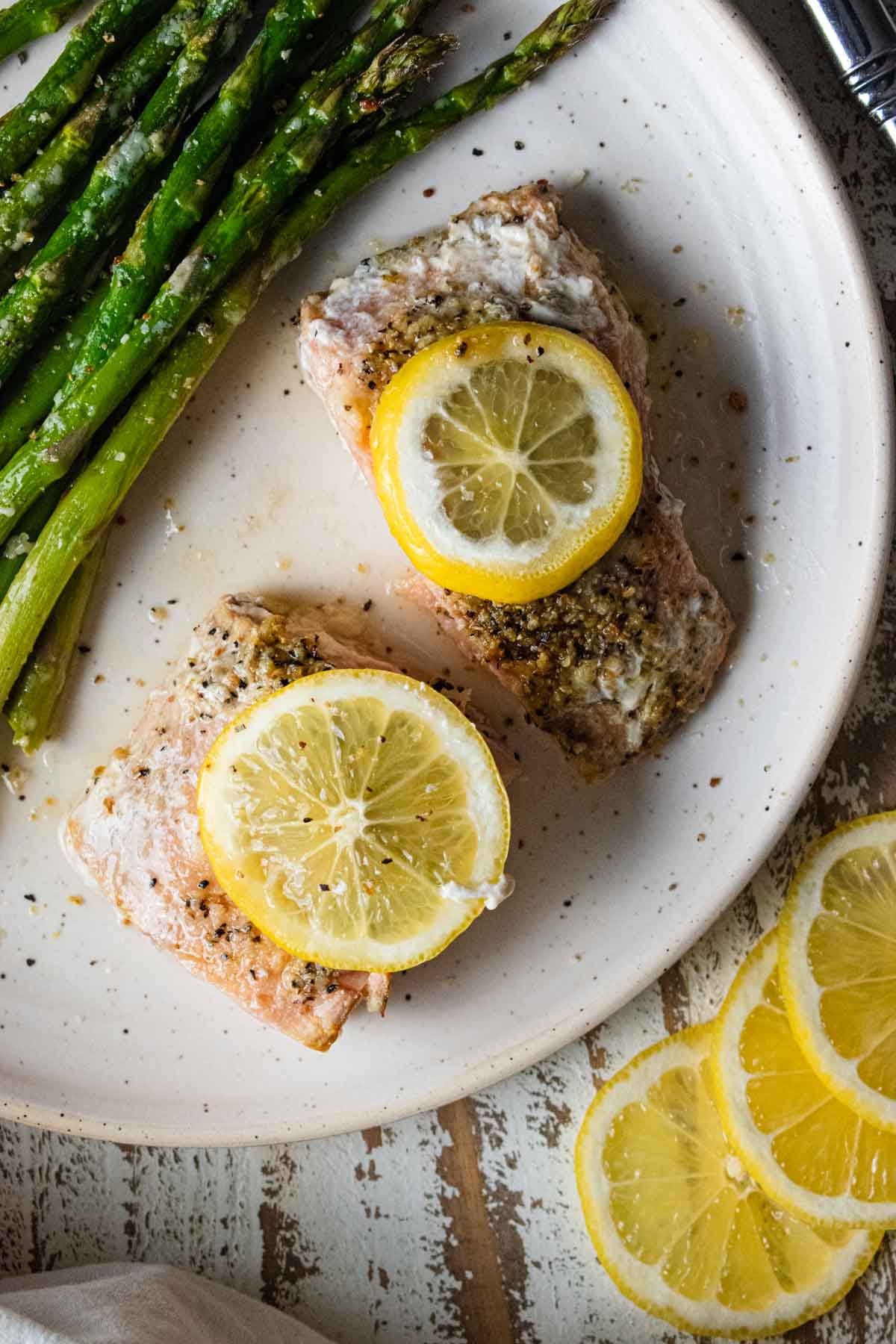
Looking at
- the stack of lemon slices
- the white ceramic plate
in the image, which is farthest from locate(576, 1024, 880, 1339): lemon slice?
the white ceramic plate

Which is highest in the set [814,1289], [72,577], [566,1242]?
[72,577]

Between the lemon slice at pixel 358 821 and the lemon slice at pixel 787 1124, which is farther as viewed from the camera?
the lemon slice at pixel 787 1124

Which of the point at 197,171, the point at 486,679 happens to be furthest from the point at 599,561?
the point at 197,171

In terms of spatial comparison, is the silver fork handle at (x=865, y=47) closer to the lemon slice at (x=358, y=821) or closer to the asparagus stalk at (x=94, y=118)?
the asparagus stalk at (x=94, y=118)

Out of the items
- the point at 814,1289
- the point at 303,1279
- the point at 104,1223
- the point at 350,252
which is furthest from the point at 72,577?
the point at 814,1289

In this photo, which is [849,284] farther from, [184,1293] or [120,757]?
[184,1293]

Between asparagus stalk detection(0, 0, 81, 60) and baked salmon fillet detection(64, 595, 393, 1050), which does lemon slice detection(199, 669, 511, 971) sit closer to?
baked salmon fillet detection(64, 595, 393, 1050)

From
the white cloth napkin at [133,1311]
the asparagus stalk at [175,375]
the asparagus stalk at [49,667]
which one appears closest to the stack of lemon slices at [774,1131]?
the white cloth napkin at [133,1311]
